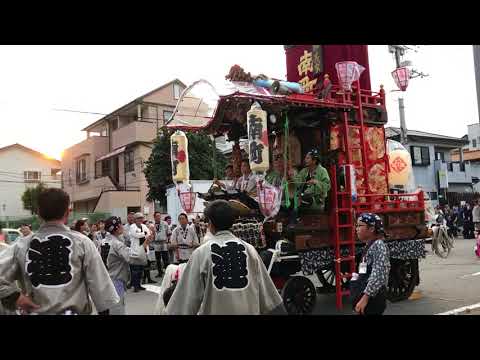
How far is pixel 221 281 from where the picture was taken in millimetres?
3229

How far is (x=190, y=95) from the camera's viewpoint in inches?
308

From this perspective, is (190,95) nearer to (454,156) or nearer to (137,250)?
(137,250)

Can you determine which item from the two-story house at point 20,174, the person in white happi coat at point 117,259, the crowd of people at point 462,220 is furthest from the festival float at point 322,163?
the two-story house at point 20,174

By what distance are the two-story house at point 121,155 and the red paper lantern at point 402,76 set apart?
1671cm

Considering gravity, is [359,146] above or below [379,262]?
above

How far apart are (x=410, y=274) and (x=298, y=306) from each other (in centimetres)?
284

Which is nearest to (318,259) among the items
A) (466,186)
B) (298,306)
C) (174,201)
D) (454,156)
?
(298,306)

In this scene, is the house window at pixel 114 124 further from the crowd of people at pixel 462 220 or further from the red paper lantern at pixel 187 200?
the red paper lantern at pixel 187 200

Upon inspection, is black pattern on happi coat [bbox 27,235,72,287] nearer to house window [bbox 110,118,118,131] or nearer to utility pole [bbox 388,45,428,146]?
utility pole [bbox 388,45,428,146]

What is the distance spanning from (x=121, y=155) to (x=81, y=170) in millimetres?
5844

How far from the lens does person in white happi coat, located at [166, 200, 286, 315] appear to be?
3.22m

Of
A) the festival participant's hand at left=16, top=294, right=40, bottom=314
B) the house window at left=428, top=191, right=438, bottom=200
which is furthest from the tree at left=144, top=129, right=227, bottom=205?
the festival participant's hand at left=16, top=294, right=40, bottom=314

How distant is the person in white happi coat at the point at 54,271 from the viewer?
295 centimetres

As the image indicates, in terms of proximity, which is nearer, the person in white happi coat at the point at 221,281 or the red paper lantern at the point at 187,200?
the person in white happi coat at the point at 221,281
